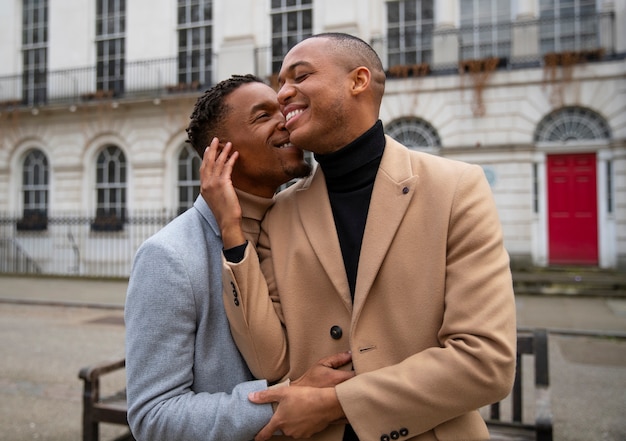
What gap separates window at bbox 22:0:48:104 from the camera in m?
19.4

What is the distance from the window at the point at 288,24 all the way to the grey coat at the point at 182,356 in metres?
15.5

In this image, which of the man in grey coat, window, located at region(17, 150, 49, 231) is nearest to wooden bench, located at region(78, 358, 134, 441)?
the man in grey coat

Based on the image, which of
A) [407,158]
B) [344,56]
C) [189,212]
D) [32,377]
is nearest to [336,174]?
[407,158]

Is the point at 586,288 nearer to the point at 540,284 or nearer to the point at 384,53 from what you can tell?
the point at 540,284

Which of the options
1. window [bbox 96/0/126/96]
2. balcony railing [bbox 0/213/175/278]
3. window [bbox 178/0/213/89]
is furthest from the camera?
window [bbox 96/0/126/96]

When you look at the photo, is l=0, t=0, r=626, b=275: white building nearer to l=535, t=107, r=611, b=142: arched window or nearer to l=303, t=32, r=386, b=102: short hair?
l=535, t=107, r=611, b=142: arched window

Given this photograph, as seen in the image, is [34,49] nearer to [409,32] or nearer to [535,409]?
[409,32]

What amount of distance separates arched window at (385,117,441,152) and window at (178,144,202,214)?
6.38m

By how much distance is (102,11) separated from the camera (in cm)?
1870

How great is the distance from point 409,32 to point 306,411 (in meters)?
15.1

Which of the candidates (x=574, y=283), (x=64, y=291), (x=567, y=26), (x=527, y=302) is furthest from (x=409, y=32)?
(x=64, y=291)

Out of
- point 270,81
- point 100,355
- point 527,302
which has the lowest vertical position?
point 100,355

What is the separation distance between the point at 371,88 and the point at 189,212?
0.78 meters

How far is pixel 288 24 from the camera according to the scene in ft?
55.0
